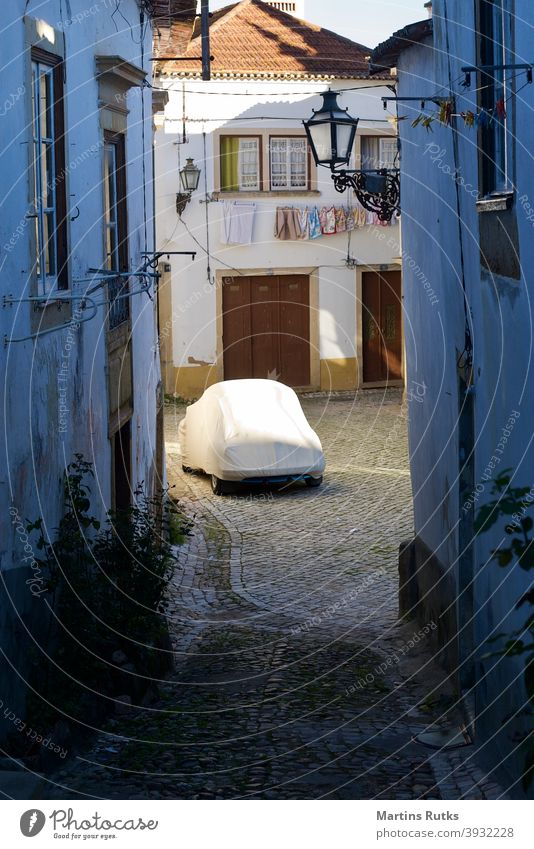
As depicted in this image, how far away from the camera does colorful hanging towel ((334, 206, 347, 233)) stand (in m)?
24.9

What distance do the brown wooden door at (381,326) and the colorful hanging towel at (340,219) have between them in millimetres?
1115

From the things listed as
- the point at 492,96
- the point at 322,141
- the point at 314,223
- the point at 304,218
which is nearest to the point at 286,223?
the point at 304,218

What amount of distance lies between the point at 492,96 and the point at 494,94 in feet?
0.23

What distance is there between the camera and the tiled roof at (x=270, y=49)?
24359 mm

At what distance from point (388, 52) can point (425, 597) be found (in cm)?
447

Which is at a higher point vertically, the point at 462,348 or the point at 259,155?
the point at 259,155

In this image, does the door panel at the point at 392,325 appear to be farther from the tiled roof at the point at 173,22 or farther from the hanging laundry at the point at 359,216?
the tiled roof at the point at 173,22

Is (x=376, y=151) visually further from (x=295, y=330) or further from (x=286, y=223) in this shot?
(x=295, y=330)

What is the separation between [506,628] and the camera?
6.33 meters

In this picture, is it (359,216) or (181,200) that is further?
(359,216)

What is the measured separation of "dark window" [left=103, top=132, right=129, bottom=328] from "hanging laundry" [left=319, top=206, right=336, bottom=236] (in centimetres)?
1357

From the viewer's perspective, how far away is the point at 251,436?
16.4 m

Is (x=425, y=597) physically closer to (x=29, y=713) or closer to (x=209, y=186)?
(x=29, y=713)

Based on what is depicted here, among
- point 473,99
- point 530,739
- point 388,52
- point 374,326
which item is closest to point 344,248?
point 374,326
